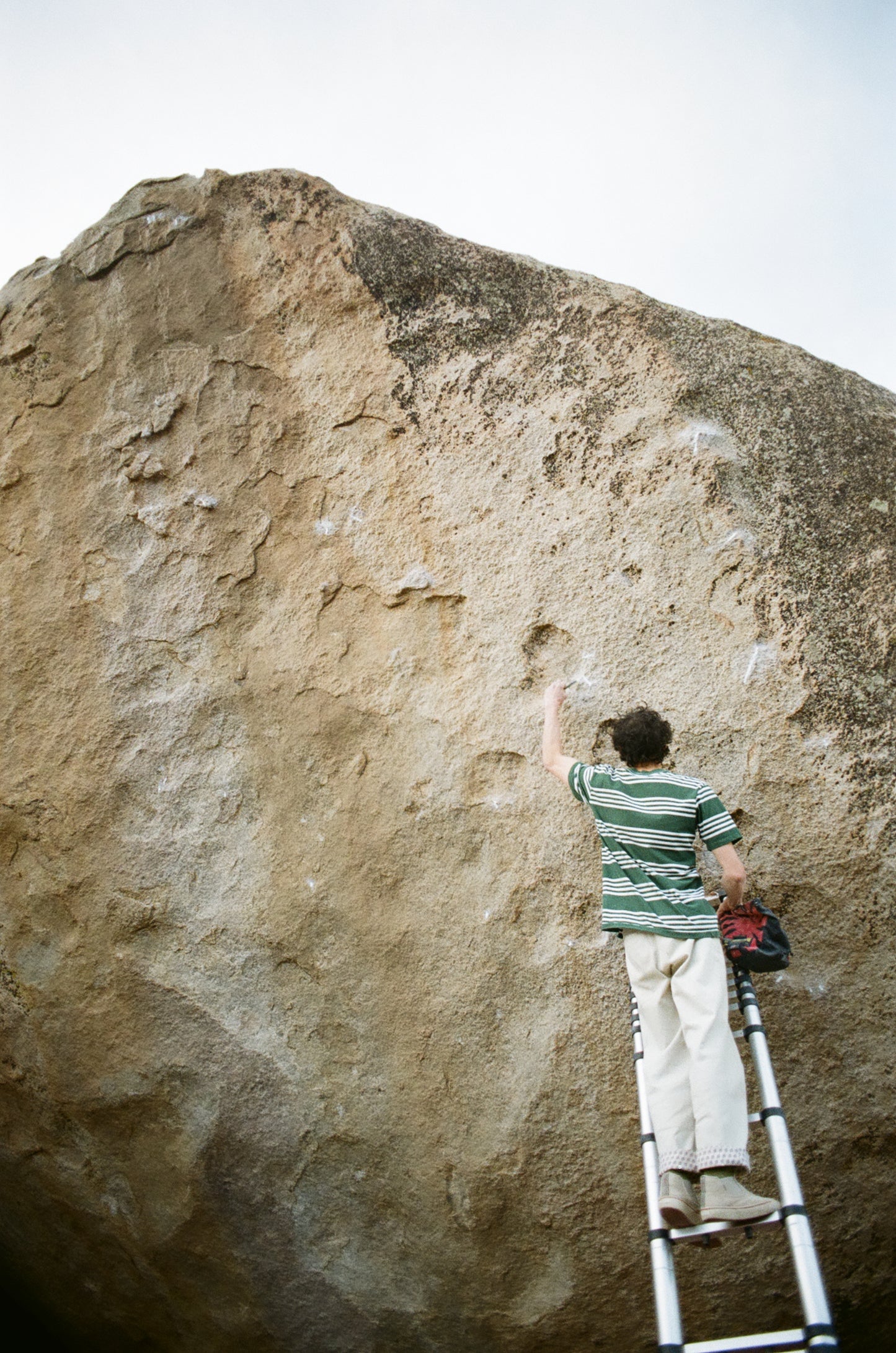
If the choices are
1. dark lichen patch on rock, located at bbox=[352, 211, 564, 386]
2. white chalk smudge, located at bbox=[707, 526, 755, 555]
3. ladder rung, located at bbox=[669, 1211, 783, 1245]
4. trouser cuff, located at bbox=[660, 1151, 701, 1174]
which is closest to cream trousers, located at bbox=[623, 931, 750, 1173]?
trouser cuff, located at bbox=[660, 1151, 701, 1174]

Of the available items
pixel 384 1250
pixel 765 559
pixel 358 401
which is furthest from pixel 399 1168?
pixel 358 401

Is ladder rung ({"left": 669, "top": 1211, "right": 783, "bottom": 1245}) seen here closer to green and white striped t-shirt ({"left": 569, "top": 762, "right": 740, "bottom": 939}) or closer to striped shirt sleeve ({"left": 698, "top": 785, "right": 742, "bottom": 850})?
green and white striped t-shirt ({"left": 569, "top": 762, "right": 740, "bottom": 939})

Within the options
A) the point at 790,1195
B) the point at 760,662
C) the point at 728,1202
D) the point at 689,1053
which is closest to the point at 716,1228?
the point at 728,1202

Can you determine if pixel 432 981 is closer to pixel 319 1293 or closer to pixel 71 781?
pixel 319 1293

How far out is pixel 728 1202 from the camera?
221 cm

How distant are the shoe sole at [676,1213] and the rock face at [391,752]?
2.39 feet

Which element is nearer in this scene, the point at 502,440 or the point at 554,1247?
the point at 554,1247

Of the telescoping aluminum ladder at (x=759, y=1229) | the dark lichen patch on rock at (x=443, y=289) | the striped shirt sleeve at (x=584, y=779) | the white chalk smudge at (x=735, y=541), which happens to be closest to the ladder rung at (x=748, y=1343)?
the telescoping aluminum ladder at (x=759, y=1229)

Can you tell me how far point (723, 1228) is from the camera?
7.22ft

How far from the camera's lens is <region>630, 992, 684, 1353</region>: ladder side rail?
209 cm

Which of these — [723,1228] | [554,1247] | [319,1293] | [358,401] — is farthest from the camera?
[358,401]

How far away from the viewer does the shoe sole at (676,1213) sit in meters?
2.24

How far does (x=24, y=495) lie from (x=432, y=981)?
2.29m

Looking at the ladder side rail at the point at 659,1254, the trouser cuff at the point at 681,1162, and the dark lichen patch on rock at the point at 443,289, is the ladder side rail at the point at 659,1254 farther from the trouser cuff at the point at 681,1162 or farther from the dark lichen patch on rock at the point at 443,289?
the dark lichen patch on rock at the point at 443,289
